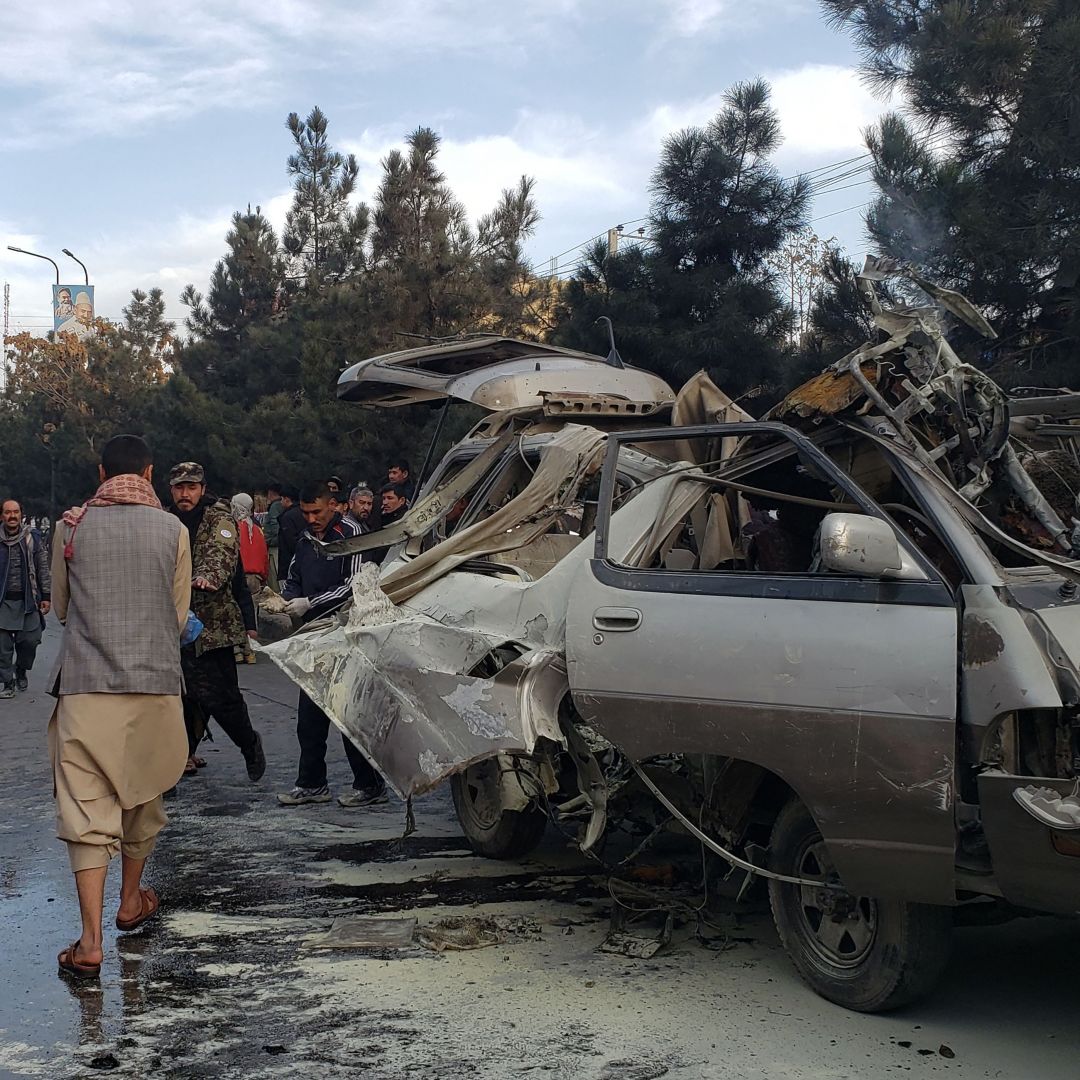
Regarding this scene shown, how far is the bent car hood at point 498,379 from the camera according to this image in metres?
7.09

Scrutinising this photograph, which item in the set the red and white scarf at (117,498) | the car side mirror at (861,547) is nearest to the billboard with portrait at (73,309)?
the red and white scarf at (117,498)

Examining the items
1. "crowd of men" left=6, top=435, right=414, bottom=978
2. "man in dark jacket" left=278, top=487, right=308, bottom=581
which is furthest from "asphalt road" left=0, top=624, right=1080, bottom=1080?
"man in dark jacket" left=278, top=487, right=308, bottom=581

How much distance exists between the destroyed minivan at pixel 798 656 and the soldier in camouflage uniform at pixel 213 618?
1347 mm

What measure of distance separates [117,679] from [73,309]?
58726mm

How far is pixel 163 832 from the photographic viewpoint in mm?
6660

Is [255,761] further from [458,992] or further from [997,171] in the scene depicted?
[997,171]

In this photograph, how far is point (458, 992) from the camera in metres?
4.30

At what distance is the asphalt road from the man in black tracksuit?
1.11 m

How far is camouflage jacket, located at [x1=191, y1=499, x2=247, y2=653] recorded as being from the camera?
24.2ft

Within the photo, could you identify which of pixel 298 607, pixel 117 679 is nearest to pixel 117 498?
pixel 117 679

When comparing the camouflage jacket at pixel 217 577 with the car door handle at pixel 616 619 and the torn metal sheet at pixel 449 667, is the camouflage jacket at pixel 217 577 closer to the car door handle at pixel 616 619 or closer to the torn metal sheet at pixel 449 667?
the torn metal sheet at pixel 449 667

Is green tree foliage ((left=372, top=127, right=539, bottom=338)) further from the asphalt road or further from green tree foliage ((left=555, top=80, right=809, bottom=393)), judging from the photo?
the asphalt road

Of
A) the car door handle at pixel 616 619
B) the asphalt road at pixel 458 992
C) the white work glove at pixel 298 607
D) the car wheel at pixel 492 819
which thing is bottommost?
the asphalt road at pixel 458 992

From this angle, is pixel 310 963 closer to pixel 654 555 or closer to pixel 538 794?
pixel 538 794
